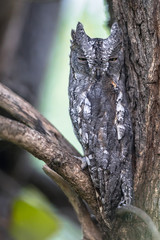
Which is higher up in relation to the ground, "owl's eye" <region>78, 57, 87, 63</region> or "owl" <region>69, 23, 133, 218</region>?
"owl's eye" <region>78, 57, 87, 63</region>

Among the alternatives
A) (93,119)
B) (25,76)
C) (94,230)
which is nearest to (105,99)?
(93,119)

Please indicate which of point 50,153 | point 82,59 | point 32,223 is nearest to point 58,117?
point 32,223

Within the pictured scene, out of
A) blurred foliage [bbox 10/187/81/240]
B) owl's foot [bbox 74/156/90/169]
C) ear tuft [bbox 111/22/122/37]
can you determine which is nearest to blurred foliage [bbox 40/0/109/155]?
ear tuft [bbox 111/22/122/37]

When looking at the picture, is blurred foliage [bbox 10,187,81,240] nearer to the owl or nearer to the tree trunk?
the owl

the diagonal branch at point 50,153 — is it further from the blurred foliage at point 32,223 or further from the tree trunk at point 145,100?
the blurred foliage at point 32,223

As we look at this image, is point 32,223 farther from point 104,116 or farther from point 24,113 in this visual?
point 104,116

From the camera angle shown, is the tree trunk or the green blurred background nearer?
the tree trunk

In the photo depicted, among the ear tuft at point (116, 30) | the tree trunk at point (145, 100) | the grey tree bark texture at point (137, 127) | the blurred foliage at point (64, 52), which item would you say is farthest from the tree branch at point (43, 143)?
the blurred foliage at point (64, 52)

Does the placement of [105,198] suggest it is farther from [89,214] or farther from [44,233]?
[44,233]
